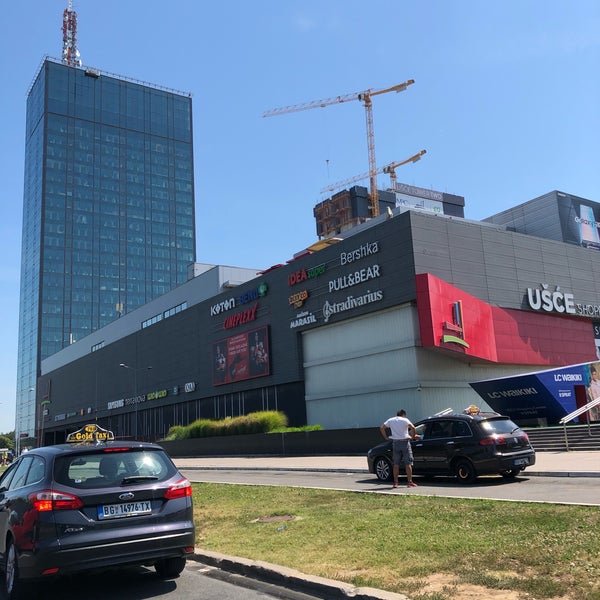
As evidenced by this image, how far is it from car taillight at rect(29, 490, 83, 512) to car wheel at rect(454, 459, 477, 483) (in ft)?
32.2

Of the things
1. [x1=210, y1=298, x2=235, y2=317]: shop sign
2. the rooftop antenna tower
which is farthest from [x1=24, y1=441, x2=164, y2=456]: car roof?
the rooftop antenna tower

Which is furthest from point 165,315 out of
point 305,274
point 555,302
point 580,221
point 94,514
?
point 94,514

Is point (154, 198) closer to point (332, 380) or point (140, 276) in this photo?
point (140, 276)

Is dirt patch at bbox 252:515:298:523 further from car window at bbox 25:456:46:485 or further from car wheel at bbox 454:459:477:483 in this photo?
car wheel at bbox 454:459:477:483

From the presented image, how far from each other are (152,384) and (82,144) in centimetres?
10059

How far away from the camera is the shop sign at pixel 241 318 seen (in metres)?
46.8

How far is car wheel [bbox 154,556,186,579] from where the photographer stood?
7.16 meters

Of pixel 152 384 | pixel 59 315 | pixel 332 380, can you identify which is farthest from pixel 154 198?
pixel 332 380

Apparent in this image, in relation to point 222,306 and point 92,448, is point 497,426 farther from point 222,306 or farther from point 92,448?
point 222,306

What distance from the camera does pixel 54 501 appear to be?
6328 millimetres

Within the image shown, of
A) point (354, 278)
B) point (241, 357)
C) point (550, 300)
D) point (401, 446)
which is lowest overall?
point (401, 446)

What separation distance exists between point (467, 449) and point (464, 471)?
532 millimetres

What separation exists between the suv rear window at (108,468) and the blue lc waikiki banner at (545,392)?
2451 centimetres

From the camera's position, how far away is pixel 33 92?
505 feet
